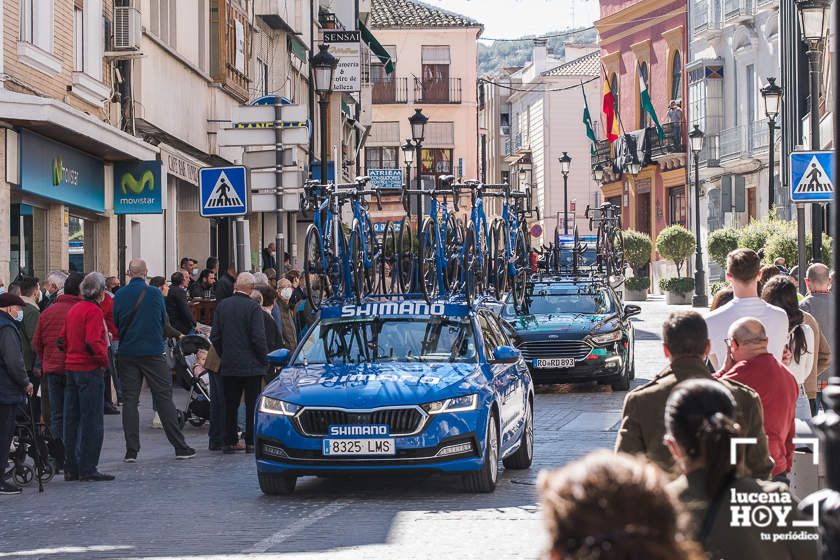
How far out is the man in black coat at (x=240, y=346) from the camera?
16688mm

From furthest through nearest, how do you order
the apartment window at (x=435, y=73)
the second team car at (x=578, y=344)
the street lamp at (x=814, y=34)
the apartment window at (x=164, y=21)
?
the apartment window at (x=435, y=73)
the apartment window at (x=164, y=21)
the second team car at (x=578, y=344)
the street lamp at (x=814, y=34)

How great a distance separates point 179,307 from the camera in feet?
73.8

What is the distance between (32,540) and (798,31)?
123 ft

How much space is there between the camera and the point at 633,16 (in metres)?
69.6

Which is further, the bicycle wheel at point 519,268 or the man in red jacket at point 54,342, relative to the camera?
the bicycle wheel at point 519,268

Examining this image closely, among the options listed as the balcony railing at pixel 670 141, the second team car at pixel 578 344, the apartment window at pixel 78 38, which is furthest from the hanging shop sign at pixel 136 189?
the balcony railing at pixel 670 141

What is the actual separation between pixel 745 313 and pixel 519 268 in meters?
12.3

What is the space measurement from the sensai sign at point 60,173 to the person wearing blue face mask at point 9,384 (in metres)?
8.85

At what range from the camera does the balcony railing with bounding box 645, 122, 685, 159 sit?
63812 millimetres

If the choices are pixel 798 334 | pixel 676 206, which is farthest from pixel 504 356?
pixel 676 206

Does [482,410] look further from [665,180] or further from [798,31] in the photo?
[665,180]

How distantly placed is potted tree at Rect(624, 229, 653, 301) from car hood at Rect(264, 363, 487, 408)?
43.6m

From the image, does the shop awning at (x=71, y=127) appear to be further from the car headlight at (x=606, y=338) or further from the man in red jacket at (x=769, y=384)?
→ the man in red jacket at (x=769, y=384)

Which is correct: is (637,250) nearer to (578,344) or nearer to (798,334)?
(578,344)
